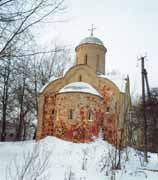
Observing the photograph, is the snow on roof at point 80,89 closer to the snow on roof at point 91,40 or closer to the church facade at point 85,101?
the church facade at point 85,101

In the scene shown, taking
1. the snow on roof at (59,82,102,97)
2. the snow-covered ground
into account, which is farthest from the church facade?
the snow-covered ground

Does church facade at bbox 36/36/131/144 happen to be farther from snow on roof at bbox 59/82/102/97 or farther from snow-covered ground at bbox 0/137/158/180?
snow-covered ground at bbox 0/137/158/180

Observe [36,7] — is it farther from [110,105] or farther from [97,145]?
[110,105]

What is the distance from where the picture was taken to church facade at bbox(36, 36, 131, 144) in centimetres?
2012

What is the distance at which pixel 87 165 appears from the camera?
1272 cm

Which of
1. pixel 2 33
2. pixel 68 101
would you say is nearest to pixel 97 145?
pixel 68 101

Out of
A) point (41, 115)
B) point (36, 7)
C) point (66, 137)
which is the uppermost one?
point (36, 7)

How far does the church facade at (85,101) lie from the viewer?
2012cm

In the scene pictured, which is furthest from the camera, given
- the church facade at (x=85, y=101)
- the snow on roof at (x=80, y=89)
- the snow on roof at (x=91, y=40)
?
the snow on roof at (x=91, y=40)

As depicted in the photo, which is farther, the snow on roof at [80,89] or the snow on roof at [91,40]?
the snow on roof at [91,40]

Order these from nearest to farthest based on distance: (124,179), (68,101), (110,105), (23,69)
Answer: (23,69) → (124,179) → (68,101) → (110,105)

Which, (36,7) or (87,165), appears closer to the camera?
(36,7)

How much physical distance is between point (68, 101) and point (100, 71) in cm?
593

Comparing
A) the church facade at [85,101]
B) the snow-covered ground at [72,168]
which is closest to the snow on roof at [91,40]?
the church facade at [85,101]
